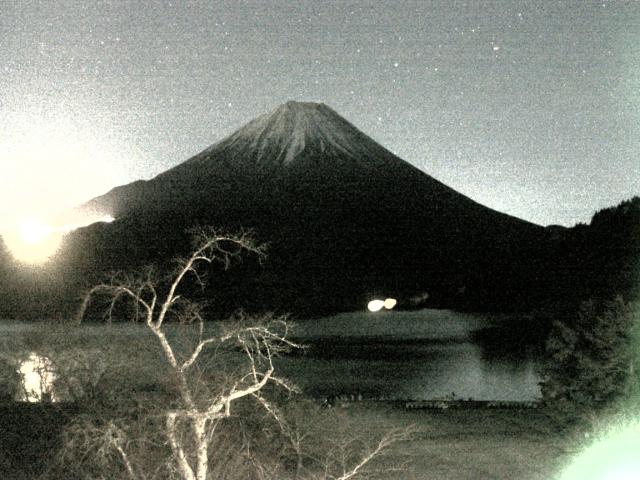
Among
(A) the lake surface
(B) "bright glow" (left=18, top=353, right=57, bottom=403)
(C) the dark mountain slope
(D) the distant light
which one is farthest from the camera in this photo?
(C) the dark mountain slope

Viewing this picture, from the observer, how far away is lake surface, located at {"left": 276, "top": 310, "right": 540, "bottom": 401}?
27859mm

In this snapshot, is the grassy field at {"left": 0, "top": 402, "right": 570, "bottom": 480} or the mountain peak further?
the mountain peak

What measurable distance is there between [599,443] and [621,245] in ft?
81.4

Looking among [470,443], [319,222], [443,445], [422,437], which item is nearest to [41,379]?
[422,437]

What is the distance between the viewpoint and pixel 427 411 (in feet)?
65.3

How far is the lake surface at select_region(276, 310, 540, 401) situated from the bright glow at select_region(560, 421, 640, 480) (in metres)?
10.8

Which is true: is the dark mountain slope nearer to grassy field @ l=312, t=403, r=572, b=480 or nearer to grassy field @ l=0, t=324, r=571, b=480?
grassy field @ l=312, t=403, r=572, b=480

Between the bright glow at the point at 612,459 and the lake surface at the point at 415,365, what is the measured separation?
35.5ft

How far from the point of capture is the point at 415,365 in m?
36.5

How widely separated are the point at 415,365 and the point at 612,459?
2315cm

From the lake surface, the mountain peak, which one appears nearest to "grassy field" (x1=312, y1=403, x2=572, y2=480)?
the lake surface

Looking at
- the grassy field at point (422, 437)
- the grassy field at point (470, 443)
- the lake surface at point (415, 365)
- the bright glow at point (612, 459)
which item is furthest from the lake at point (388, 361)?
the bright glow at point (612, 459)

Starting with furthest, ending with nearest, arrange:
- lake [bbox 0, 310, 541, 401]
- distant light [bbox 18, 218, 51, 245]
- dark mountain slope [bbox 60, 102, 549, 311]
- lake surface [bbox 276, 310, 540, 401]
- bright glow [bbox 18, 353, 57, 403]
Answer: dark mountain slope [bbox 60, 102, 549, 311]
lake surface [bbox 276, 310, 540, 401]
lake [bbox 0, 310, 541, 401]
bright glow [bbox 18, 353, 57, 403]
distant light [bbox 18, 218, 51, 245]

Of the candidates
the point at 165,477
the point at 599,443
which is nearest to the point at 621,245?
the point at 599,443
